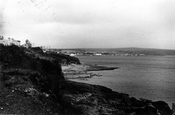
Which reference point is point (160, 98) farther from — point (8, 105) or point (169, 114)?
point (8, 105)

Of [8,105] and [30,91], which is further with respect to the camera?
[30,91]

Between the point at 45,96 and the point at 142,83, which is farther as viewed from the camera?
the point at 142,83

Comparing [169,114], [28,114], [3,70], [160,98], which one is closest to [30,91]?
→ [28,114]

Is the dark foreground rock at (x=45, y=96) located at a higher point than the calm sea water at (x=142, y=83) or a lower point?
higher

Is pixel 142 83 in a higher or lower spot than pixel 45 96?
lower

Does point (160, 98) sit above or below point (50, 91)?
below

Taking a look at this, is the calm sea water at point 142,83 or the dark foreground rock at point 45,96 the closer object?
the dark foreground rock at point 45,96

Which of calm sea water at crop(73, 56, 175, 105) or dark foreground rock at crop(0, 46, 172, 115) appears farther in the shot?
calm sea water at crop(73, 56, 175, 105)

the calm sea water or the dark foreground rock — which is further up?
the dark foreground rock
